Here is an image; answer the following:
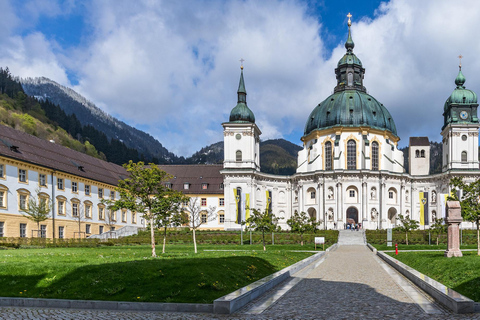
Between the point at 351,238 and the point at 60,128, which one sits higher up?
the point at 60,128

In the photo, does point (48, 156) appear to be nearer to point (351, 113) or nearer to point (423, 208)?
point (351, 113)

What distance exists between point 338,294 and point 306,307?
2843mm

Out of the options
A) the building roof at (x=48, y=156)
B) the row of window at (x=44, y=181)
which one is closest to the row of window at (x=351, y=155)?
the building roof at (x=48, y=156)

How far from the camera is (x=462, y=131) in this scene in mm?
90312

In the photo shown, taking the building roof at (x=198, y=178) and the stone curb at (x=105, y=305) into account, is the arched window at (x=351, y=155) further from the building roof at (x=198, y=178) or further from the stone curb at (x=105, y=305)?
the stone curb at (x=105, y=305)

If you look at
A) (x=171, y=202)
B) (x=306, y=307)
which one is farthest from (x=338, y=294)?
(x=171, y=202)

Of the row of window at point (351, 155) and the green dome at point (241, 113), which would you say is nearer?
the row of window at point (351, 155)

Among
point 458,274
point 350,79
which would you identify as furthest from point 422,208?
point 458,274

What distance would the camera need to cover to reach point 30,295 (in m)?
14.4

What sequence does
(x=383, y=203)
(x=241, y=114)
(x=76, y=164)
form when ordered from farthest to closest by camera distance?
(x=241, y=114), (x=383, y=203), (x=76, y=164)

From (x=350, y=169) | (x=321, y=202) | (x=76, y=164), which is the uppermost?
(x=76, y=164)

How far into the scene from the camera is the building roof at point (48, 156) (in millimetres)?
52250

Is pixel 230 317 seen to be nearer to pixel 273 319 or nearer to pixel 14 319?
pixel 273 319

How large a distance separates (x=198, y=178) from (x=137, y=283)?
78.3m
